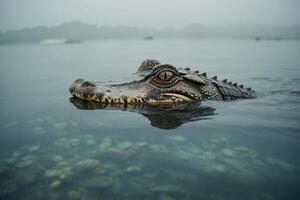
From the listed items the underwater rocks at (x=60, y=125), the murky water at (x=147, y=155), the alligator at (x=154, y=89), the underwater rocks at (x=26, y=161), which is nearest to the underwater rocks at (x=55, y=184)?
the murky water at (x=147, y=155)

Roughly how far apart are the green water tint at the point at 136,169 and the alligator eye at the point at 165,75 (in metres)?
2.10

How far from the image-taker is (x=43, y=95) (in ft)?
26.9

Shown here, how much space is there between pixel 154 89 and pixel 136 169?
123 inches

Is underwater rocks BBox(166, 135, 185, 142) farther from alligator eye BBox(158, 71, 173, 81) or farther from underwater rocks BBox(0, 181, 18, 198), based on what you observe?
alligator eye BBox(158, 71, 173, 81)

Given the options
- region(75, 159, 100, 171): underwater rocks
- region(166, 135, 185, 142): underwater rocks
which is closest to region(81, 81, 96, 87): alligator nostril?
region(166, 135, 185, 142): underwater rocks

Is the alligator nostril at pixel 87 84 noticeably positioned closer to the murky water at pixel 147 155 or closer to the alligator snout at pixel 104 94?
the alligator snout at pixel 104 94

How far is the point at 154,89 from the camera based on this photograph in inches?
241

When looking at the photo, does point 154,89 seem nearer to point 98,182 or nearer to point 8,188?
point 98,182

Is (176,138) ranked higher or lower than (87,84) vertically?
lower

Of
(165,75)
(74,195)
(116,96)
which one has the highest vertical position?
(165,75)

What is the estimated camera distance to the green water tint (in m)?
2.71

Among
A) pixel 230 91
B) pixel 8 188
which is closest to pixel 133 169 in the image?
pixel 8 188

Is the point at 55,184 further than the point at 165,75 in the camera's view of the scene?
No

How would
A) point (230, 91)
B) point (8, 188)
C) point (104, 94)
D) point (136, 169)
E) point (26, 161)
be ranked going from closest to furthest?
point (8, 188) < point (136, 169) < point (26, 161) < point (104, 94) < point (230, 91)
